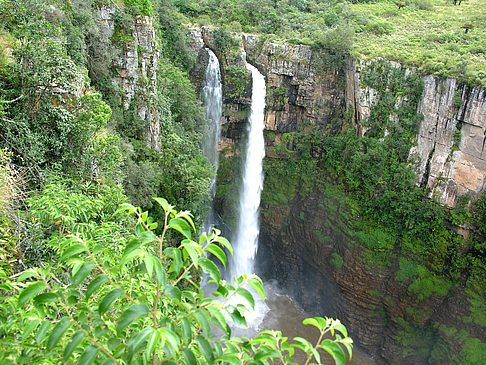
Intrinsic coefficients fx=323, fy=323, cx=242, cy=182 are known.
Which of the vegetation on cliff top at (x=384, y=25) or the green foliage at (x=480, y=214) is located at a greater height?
the vegetation on cliff top at (x=384, y=25)

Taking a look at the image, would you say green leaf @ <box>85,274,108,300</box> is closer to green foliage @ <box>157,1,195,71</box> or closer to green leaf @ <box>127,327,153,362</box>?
green leaf @ <box>127,327,153,362</box>

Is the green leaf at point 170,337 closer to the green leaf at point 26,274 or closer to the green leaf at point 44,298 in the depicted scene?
the green leaf at point 44,298

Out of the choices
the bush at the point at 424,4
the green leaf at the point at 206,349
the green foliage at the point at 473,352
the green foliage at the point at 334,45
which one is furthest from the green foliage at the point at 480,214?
the bush at the point at 424,4

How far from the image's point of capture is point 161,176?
42.7 feet

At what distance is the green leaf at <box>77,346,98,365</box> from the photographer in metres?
1.71

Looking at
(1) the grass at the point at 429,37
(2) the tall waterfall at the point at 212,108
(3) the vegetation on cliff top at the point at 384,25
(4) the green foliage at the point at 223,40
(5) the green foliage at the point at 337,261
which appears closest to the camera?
(1) the grass at the point at 429,37

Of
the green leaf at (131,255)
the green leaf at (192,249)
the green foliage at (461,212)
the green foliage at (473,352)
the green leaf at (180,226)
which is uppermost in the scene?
the green leaf at (180,226)

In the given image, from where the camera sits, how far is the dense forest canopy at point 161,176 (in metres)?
1.97

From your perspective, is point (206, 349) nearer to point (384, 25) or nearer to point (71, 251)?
point (71, 251)

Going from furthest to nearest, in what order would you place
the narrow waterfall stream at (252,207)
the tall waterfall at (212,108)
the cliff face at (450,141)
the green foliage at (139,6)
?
1. the tall waterfall at (212,108)
2. the narrow waterfall stream at (252,207)
3. the cliff face at (450,141)
4. the green foliage at (139,6)

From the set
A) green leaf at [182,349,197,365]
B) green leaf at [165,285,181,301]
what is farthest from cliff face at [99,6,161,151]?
green leaf at [182,349,197,365]

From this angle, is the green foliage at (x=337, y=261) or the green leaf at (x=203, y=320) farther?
the green foliage at (x=337, y=261)

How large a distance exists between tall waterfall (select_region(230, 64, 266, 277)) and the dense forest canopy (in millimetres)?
1115

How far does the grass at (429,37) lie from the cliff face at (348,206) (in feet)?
2.25
